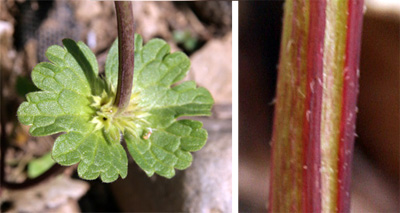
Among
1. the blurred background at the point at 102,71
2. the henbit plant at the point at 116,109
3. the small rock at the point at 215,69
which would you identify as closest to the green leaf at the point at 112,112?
the henbit plant at the point at 116,109

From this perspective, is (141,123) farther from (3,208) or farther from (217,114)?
(3,208)

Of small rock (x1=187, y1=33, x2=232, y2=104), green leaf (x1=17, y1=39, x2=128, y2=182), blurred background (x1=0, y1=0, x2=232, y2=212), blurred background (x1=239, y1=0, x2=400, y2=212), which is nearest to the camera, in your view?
green leaf (x1=17, y1=39, x2=128, y2=182)

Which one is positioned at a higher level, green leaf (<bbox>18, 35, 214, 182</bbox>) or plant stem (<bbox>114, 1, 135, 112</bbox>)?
plant stem (<bbox>114, 1, 135, 112</bbox>)

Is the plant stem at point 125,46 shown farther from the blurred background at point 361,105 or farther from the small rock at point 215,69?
the small rock at point 215,69

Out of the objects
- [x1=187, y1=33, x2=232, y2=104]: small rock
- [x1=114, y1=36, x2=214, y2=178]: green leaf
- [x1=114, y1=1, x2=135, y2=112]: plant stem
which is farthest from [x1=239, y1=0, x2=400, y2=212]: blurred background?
[x1=187, y1=33, x2=232, y2=104]: small rock

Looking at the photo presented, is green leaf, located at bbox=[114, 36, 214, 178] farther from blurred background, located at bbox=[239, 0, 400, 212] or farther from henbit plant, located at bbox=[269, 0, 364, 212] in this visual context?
henbit plant, located at bbox=[269, 0, 364, 212]

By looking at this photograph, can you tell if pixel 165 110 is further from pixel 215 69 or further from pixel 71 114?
pixel 215 69

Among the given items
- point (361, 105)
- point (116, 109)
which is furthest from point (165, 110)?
point (361, 105)
